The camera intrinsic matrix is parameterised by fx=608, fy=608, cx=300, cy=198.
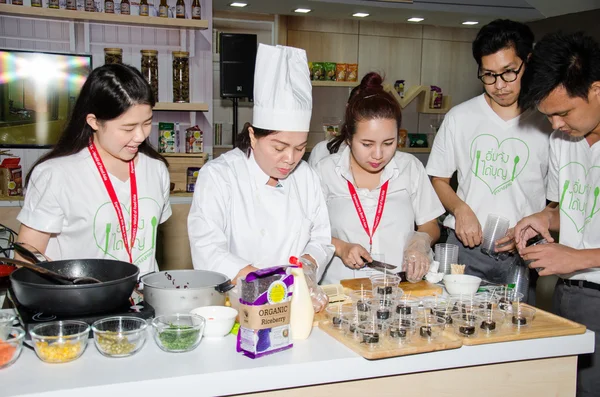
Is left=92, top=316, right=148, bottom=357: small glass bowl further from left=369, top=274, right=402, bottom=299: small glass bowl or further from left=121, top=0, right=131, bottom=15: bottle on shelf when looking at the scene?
left=121, top=0, right=131, bottom=15: bottle on shelf

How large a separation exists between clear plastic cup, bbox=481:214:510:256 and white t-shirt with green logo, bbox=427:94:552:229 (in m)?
0.21

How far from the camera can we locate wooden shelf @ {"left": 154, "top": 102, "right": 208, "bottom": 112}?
186 inches

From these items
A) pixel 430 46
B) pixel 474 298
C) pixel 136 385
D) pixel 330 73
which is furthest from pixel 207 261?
pixel 430 46

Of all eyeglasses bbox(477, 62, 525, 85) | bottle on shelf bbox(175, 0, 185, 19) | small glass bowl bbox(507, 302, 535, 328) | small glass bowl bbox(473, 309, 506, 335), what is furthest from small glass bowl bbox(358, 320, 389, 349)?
bottle on shelf bbox(175, 0, 185, 19)

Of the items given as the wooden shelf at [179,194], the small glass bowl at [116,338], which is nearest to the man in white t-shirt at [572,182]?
the small glass bowl at [116,338]

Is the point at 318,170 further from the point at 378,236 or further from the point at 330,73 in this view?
the point at 330,73

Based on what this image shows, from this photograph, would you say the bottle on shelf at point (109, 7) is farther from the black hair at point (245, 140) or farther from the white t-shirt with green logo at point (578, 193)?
the white t-shirt with green logo at point (578, 193)

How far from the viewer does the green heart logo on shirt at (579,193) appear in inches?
85.2

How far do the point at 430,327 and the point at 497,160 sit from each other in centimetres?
114

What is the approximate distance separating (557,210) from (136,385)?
1.76m

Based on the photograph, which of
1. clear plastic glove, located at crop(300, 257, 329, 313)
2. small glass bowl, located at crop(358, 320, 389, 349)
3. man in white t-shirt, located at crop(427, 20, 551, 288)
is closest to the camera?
small glass bowl, located at crop(358, 320, 389, 349)

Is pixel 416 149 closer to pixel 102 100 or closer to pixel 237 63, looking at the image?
pixel 237 63

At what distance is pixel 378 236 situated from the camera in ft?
8.23

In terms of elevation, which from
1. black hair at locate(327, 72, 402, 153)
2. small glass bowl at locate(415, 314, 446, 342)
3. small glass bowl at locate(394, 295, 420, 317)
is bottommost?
small glass bowl at locate(415, 314, 446, 342)
